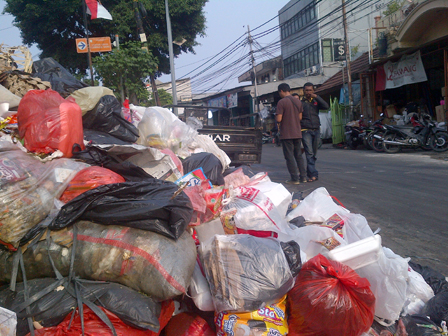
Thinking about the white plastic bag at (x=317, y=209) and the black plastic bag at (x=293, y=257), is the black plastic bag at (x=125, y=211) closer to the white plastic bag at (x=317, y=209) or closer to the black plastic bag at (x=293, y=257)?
the black plastic bag at (x=293, y=257)

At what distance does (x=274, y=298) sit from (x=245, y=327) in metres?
0.20

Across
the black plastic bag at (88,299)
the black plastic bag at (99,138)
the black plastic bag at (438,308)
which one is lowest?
the black plastic bag at (438,308)

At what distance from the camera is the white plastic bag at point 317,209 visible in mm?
2805

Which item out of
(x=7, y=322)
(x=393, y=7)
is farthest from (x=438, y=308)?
(x=393, y=7)

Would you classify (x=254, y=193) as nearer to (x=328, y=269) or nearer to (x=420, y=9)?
(x=328, y=269)

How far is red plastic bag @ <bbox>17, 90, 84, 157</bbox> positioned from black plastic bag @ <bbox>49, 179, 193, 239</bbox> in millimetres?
819

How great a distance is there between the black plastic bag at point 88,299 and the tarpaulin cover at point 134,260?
5 centimetres

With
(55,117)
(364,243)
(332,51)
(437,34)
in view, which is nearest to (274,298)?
(364,243)

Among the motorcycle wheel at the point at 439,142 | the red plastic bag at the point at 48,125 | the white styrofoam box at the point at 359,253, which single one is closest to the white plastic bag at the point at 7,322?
the red plastic bag at the point at 48,125

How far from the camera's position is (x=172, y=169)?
2887 millimetres

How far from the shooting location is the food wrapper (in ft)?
→ 5.39

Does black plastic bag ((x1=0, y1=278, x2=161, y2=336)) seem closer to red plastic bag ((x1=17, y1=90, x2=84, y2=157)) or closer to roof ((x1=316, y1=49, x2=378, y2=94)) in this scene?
red plastic bag ((x1=17, y1=90, x2=84, y2=157))

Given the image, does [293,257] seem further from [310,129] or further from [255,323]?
[310,129]

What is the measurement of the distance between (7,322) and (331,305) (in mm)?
1385
